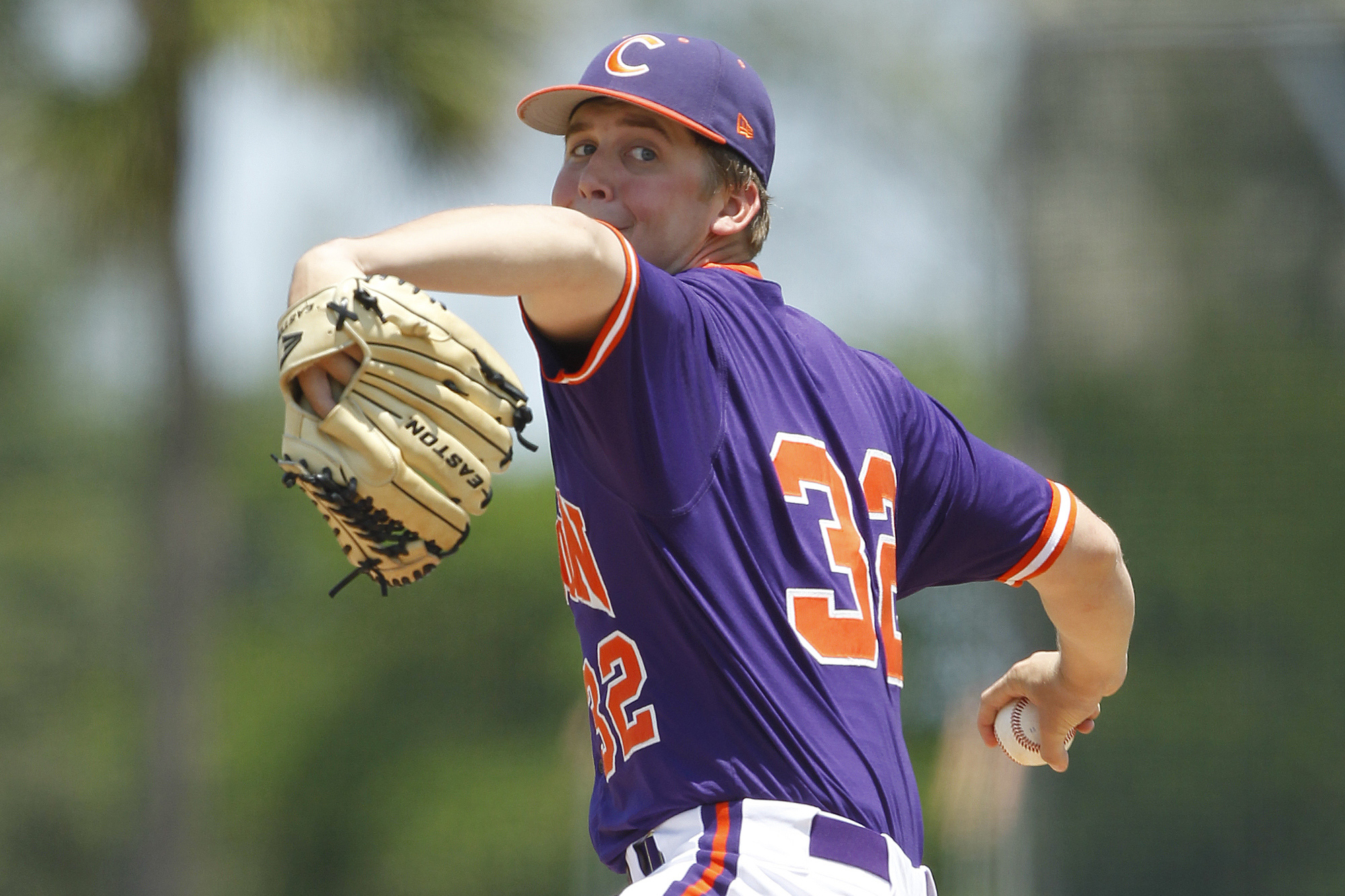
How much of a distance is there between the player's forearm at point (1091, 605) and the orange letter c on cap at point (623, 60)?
43.1 inches

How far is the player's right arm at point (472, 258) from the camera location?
1.65 m

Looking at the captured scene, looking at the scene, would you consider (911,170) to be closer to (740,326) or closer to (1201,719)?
(1201,719)

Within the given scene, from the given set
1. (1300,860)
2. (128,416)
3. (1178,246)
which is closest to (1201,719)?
(1300,860)

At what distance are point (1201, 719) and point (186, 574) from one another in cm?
574

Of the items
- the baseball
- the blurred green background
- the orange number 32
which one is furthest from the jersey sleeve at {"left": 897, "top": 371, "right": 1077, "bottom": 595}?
the blurred green background

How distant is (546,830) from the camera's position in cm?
1066

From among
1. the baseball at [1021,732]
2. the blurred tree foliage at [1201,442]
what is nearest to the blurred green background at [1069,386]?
the blurred tree foliage at [1201,442]

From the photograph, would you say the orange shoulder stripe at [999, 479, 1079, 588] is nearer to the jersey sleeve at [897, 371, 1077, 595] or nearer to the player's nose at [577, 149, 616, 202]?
the jersey sleeve at [897, 371, 1077, 595]

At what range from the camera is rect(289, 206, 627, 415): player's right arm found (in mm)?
1647

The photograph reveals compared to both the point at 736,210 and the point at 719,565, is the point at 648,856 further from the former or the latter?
the point at 736,210

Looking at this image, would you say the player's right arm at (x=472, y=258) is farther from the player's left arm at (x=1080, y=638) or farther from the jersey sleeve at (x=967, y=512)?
the player's left arm at (x=1080, y=638)

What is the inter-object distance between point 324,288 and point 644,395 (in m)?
0.45

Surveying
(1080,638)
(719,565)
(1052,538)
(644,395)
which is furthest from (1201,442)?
(644,395)

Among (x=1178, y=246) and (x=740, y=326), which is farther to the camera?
(x=1178, y=246)
